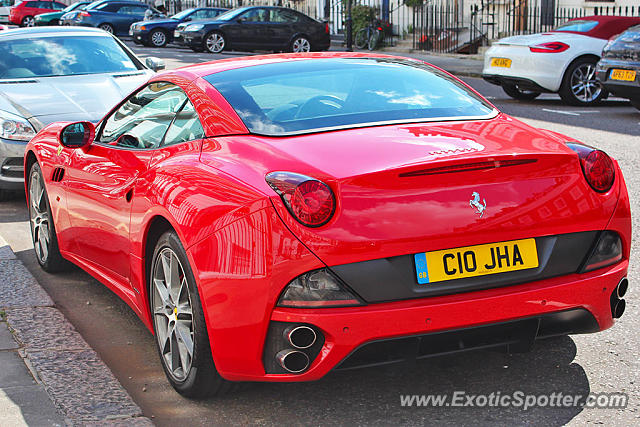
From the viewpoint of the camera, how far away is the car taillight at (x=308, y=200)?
10.9 feet

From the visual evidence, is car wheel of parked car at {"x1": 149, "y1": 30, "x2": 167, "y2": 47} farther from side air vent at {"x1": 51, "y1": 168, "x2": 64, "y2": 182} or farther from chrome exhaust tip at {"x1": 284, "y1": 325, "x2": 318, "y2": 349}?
chrome exhaust tip at {"x1": 284, "y1": 325, "x2": 318, "y2": 349}

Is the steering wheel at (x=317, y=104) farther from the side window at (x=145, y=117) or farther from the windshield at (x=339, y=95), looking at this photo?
the side window at (x=145, y=117)

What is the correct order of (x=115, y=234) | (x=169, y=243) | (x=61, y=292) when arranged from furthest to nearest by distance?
(x=61, y=292), (x=115, y=234), (x=169, y=243)

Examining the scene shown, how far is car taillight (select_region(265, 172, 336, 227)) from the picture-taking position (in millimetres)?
3311

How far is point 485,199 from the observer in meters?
3.44

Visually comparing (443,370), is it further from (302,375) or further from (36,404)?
(36,404)

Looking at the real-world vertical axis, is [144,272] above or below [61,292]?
above

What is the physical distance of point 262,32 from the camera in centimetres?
2948

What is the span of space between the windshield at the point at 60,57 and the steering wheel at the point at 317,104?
232 inches

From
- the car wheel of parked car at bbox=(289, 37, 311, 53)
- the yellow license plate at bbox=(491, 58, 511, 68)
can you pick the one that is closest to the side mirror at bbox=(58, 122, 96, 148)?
the yellow license plate at bbox=(491, 58, 511, 68)

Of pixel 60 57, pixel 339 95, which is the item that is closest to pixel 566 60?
pixel 60 57

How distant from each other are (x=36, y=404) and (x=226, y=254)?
102cm

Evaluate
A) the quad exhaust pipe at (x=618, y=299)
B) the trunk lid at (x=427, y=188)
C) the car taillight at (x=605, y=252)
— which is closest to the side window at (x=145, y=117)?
the trunk lid at (x=427, y=188)

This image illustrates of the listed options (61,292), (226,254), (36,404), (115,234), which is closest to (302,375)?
(226,254)
